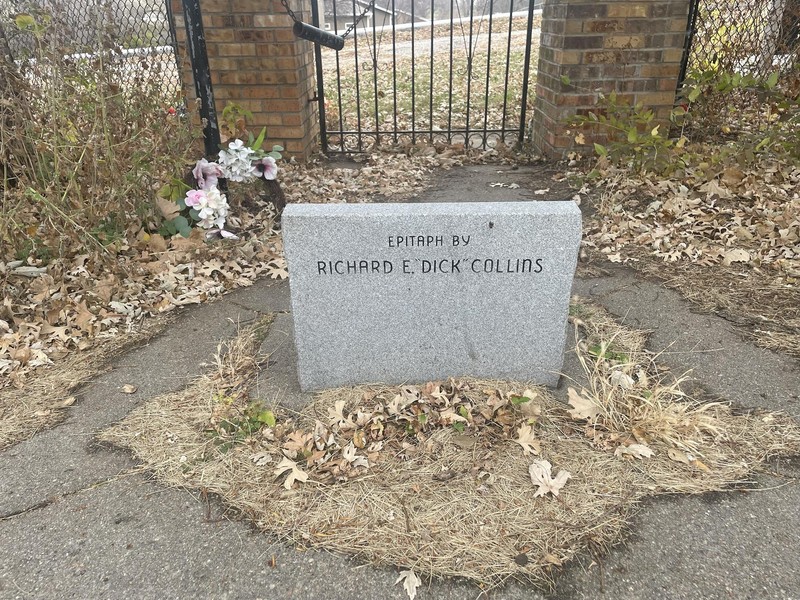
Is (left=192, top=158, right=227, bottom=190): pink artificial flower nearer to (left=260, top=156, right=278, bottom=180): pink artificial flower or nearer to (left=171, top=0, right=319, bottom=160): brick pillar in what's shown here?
(left=260, top=156, right=278, bottom=180): pink artificial flower

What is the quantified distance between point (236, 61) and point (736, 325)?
4482mm

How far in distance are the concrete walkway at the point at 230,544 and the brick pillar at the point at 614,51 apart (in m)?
3.35

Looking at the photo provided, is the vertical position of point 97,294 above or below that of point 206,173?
below

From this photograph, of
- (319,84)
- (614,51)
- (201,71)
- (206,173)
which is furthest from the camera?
(319,84)

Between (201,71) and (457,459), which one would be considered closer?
(457,459)

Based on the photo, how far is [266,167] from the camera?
418cm

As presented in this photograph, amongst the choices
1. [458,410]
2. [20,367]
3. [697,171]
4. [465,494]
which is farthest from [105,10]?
[697,171]

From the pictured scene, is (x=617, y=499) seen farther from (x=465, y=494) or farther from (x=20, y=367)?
(x=20, y=367)

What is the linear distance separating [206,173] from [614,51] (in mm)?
3537

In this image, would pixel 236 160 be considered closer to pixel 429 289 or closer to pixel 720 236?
pixel 429 289

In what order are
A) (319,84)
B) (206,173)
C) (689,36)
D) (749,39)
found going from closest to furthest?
1. (206,173)
2. (689,36)
3. (749,39)
4. (319,84)

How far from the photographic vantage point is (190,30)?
146 inches

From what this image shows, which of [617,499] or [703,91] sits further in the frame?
[703,91]

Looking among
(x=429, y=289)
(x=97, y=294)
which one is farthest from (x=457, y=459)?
(x=97, y=294)
